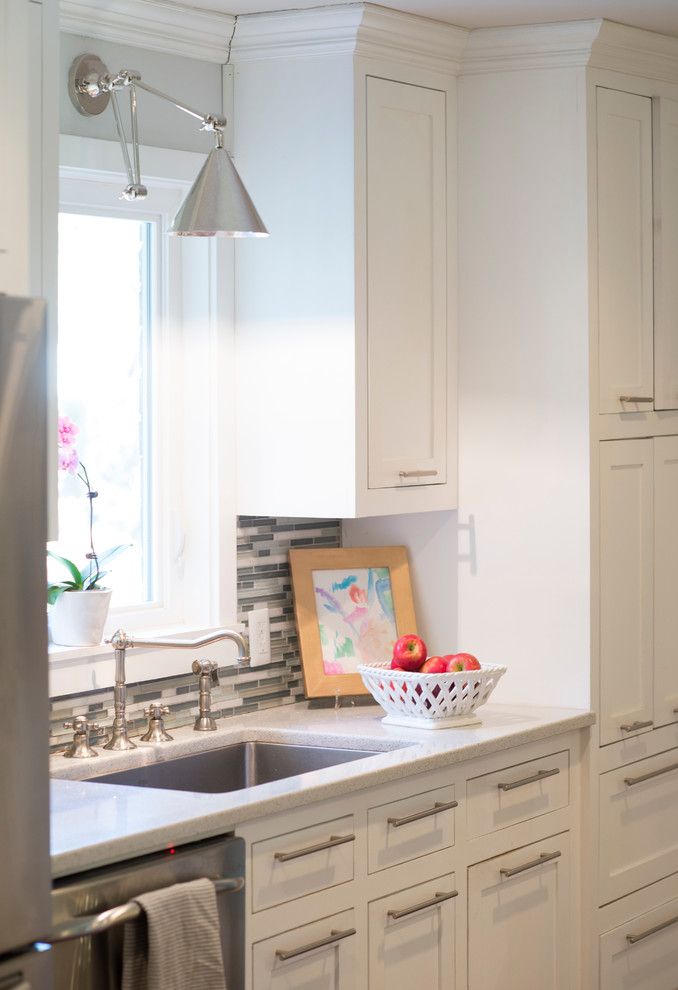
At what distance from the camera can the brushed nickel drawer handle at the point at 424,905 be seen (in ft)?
8.89

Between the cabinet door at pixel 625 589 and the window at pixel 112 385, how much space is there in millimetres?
1068

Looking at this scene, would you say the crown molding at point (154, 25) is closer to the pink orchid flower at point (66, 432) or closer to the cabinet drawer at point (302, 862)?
the pink orchid flower at point (66, 432)

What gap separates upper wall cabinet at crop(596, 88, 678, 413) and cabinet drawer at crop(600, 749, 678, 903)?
886mm

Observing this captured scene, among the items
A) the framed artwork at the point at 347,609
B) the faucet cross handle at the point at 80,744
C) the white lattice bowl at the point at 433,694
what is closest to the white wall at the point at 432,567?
the framed artwork at the point at 347,609

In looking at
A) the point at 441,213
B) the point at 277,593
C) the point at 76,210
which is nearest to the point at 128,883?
the point at 277,593

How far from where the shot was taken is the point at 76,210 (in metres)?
3.00

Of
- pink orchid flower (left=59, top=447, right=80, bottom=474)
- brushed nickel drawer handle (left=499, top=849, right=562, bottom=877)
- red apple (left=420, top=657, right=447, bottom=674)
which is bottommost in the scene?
brushed nickel drawer handle (left=499, top=849, right=562, bottom=877)

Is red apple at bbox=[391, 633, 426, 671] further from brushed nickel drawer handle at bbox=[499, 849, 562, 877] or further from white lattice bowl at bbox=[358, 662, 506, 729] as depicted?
brushed nickel drawer handle at bbox=[499, 849, 562, 877]

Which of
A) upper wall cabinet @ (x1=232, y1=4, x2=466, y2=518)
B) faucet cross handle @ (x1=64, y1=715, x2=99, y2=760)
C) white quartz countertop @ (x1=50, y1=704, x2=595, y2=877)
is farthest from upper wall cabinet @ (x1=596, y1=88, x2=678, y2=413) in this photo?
faucet cross handle @ (x1=64, y1=715, x2=99, y2=760)

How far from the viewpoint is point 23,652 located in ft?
6.41

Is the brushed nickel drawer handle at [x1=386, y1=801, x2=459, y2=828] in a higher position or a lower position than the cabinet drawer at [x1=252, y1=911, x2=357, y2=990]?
higher

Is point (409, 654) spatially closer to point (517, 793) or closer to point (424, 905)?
point (517, 793)

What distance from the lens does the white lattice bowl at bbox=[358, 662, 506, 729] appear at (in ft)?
10.0

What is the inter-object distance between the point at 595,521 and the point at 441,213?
2.67 feet
